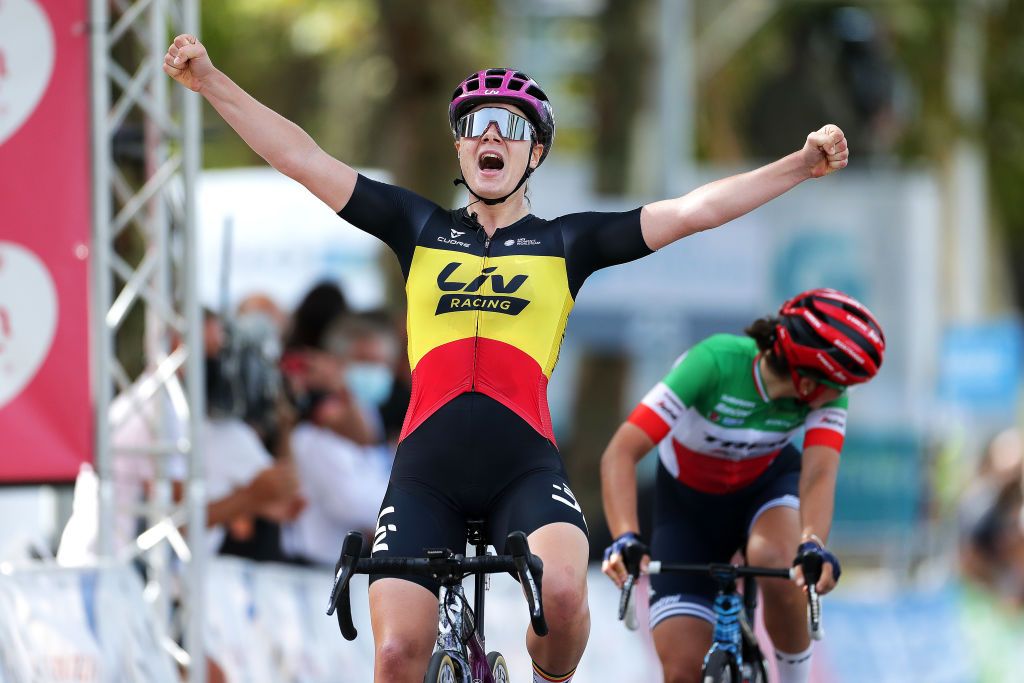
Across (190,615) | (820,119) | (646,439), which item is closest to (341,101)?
(820,119)

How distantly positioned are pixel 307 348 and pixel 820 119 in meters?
11.8

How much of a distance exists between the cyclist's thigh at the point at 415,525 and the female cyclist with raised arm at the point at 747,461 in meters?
1.17

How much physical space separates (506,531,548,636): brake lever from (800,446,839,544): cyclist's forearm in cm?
207

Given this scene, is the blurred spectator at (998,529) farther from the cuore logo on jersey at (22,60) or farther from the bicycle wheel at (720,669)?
the cuore logo on jersey at (22,60)

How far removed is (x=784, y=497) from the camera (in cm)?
791

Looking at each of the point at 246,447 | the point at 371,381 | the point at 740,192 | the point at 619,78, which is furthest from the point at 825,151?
the point at 619,78

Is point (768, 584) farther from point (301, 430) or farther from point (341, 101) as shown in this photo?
point (341, 101)

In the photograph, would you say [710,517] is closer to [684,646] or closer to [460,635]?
[684,646]

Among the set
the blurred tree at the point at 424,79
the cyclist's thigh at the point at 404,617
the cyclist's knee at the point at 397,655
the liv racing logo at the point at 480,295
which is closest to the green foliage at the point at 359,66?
the blurred tree at the point at 424,79

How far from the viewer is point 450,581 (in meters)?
5.71

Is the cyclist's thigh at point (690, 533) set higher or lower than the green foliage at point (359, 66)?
lower

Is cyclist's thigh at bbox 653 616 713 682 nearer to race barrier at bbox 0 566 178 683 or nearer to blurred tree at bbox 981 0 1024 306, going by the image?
race barrier at bbox 0 566 178 683

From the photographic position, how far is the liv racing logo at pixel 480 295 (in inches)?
242

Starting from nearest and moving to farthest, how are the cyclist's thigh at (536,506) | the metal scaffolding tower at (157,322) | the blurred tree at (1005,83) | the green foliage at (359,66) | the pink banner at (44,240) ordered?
the cyclist's thigh at (536,506), the pink banner at (44,240), the metal scaffolding tower at (157,322), the green foliage at (359,66), the blurred tree at (1005,83)
